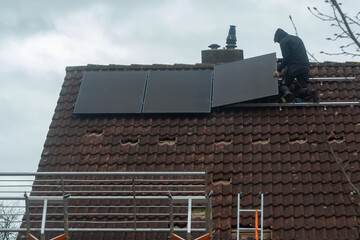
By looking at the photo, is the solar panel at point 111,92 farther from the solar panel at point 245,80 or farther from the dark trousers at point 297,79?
the dark trousers at point 297,79

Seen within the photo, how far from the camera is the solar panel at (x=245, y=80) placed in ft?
34.6

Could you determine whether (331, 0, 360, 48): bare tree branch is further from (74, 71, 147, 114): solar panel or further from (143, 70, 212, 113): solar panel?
(74, 71, 147, 114): solar panel

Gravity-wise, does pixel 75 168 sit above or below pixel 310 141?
below

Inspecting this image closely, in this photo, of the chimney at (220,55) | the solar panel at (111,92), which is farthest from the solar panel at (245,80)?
the solar panel at (111,92)

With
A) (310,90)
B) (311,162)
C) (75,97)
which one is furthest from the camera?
(75,97)

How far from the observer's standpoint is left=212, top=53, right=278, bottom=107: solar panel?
34.6ft

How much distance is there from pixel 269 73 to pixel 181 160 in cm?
228

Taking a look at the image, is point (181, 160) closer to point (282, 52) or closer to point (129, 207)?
point (129, 207)

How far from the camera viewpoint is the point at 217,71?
11.4 m

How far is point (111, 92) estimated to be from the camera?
36.6ft

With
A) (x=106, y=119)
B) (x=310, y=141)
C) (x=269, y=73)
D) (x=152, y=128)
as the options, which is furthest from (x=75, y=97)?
(x=310, y=141)

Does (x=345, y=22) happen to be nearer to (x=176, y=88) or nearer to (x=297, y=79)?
(x=297, y=79)

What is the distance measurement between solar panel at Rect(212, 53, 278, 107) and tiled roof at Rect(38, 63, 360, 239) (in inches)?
9.7

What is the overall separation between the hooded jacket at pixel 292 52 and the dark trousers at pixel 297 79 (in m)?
0.07
